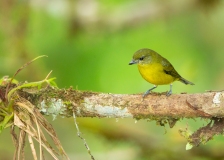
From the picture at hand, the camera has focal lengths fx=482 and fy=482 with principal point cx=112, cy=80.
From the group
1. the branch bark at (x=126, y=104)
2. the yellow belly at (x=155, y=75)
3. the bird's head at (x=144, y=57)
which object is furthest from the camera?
the bird's head at (x=144, y=57)

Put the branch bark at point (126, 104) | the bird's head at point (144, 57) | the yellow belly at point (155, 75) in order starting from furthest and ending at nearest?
the bird's head at point (144, 57) < the yellow belly at point (155, 75) < the branch bark at point (126, 104)

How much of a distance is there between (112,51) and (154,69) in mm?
4181

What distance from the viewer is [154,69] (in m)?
3.94

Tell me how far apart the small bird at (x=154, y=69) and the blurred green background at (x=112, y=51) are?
0.52 metres

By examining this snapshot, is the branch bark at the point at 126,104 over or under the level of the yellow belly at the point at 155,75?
over

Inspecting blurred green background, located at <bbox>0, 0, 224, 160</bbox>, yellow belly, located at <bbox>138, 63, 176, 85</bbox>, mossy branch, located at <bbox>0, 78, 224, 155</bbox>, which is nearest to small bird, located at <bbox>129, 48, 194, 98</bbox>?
yellow belly, located at <bbox>138, 63, 176, 85</bbox>

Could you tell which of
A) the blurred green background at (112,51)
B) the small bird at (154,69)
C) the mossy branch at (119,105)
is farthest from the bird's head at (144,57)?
the mossy branch at (119,105)

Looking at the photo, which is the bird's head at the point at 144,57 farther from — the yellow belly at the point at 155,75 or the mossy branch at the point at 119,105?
the mossy branch at the point at 119,105

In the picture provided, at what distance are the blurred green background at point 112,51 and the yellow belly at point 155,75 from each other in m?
0.52

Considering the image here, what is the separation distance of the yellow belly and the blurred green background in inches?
20.3

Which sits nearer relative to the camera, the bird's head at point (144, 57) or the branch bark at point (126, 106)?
the branch bark at point (126, 106)

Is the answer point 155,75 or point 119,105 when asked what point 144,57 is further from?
point 119,105

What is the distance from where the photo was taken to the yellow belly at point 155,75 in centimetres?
390

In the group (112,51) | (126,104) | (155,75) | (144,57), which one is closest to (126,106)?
(126,104)
